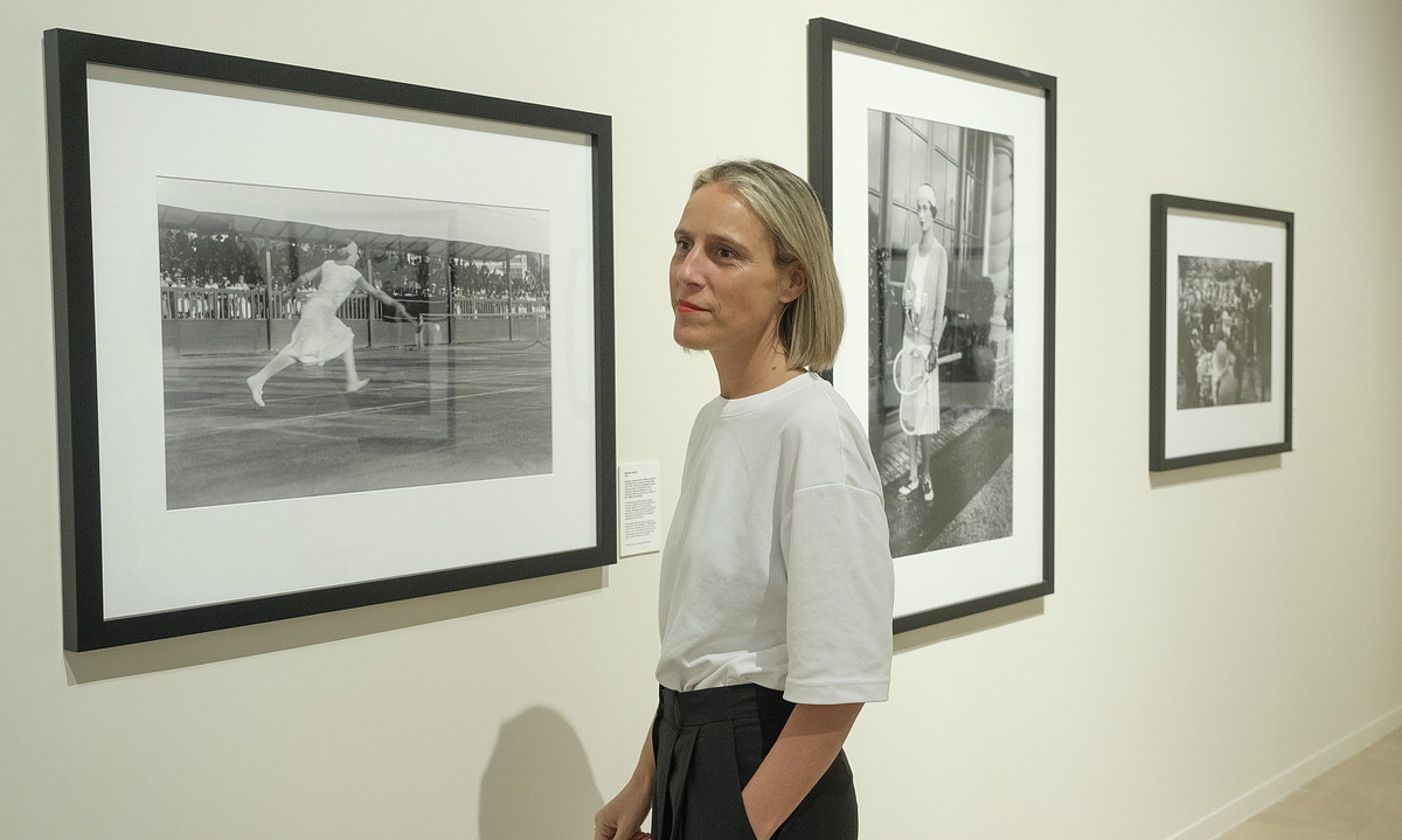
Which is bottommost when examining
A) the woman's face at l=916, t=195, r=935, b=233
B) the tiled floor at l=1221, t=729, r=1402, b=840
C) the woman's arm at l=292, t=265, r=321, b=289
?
the tiled floor at l=1221, t=729, r=1402, b=840

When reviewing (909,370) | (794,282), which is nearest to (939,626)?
(909,370)

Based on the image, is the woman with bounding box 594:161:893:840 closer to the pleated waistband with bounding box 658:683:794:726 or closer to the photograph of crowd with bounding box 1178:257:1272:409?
the pleated waistband with bounding box 658:683:794:726

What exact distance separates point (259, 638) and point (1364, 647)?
4.72 m

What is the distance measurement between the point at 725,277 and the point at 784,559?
410 mm

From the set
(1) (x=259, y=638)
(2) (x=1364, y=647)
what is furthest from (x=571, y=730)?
(2) (x=1364, y=647)

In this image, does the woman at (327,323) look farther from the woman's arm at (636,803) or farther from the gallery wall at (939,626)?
the woman's arm at (636,803)

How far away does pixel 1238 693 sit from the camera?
4.38 meters

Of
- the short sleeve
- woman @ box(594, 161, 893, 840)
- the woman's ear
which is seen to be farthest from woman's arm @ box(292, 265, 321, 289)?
the short sleeve

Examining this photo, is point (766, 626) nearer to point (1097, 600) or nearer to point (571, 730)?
point (571, 730)

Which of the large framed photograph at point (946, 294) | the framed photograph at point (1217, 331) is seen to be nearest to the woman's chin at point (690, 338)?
the large framed photograph at point (946, 294)

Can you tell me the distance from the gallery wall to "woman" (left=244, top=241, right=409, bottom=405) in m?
0.21

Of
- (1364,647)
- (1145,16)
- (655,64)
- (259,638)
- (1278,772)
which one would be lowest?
(1278,772)

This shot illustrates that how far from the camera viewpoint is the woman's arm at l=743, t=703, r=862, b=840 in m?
1.69

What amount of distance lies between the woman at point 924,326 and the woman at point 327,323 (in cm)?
145
